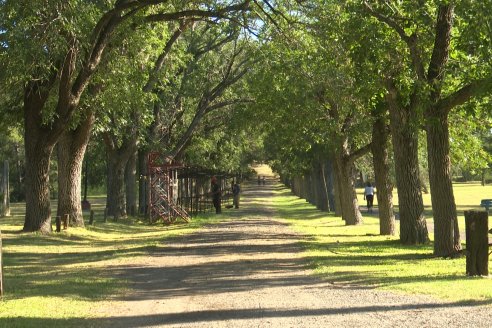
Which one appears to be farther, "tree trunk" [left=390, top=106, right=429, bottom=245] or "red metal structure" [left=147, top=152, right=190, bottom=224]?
"red metal structure" [left=147, top=152, right=190, bottom=224]

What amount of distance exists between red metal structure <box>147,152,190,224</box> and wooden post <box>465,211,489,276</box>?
18814mm

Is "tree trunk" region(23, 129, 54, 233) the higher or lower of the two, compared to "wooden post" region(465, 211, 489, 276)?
higher

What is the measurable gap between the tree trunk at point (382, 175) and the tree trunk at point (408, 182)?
363 centimetres

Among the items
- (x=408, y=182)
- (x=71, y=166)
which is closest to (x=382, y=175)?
(x=408, y=182)

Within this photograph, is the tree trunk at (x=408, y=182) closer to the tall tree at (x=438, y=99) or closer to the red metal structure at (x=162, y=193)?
the tall tree at (x=438, y=99)

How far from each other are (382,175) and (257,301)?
1328 centimetres

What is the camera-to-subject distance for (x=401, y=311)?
Result: 8594 millimetres

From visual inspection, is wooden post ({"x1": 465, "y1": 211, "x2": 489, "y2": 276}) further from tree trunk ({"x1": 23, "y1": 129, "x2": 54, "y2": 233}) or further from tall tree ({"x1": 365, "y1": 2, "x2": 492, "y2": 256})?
tree trunk ({"x1": 23, "y1": 129, "x2": 54, "y2": 233})

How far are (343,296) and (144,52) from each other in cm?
1470

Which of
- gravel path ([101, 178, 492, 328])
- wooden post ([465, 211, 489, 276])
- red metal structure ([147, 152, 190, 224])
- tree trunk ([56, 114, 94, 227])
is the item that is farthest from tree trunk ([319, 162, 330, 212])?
wooden post ([465, 211, 489, 276])

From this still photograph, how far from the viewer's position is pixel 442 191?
585 inches

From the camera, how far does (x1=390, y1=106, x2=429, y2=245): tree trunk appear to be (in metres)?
18.2

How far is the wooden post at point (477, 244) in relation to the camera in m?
11.5

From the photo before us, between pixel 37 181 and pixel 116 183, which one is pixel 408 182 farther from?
pixel 116 183
